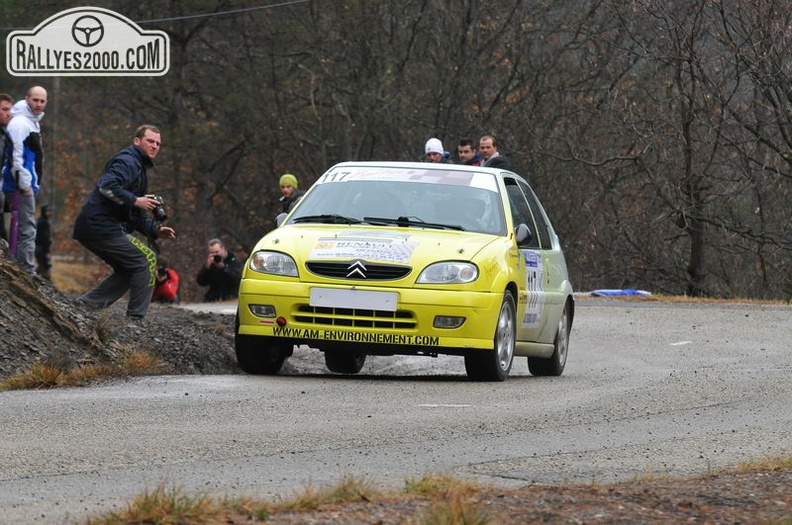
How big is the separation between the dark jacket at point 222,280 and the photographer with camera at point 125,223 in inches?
434

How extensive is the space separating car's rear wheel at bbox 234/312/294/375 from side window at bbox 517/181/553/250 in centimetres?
258

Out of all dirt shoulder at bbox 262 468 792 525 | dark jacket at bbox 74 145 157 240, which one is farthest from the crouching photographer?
dirt shoulder at bbox 262 468 792 525

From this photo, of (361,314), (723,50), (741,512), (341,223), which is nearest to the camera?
(741,512)

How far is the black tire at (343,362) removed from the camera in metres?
14.4

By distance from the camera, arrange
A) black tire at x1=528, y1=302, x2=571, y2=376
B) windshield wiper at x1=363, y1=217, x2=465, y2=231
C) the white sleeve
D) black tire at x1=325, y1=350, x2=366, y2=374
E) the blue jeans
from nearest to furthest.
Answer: windshield wiper at x1=363, y1=217, x2=465, y2=231 → black tire at x1=528, y1=302, x2=571, y2=376 → black tire at x1=325, y1=350, x2=366, y2=374 → the white sleeve → the blue jeans

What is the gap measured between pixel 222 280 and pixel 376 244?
47.9 ft

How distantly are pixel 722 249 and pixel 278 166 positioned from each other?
16.1m

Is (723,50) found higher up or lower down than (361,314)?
higher up

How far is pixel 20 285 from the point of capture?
12453 millimetres

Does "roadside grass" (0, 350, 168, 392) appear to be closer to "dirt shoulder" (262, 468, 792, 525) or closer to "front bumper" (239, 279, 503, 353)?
"front bumper" (239, 279, 503, 353)

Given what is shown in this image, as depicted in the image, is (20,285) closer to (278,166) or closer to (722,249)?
(722,249)

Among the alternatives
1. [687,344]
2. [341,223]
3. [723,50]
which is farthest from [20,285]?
[723,50]

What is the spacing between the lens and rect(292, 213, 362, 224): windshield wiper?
12789 mm

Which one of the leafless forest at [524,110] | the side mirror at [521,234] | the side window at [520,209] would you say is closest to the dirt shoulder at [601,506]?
the side mirror at [521,234]
